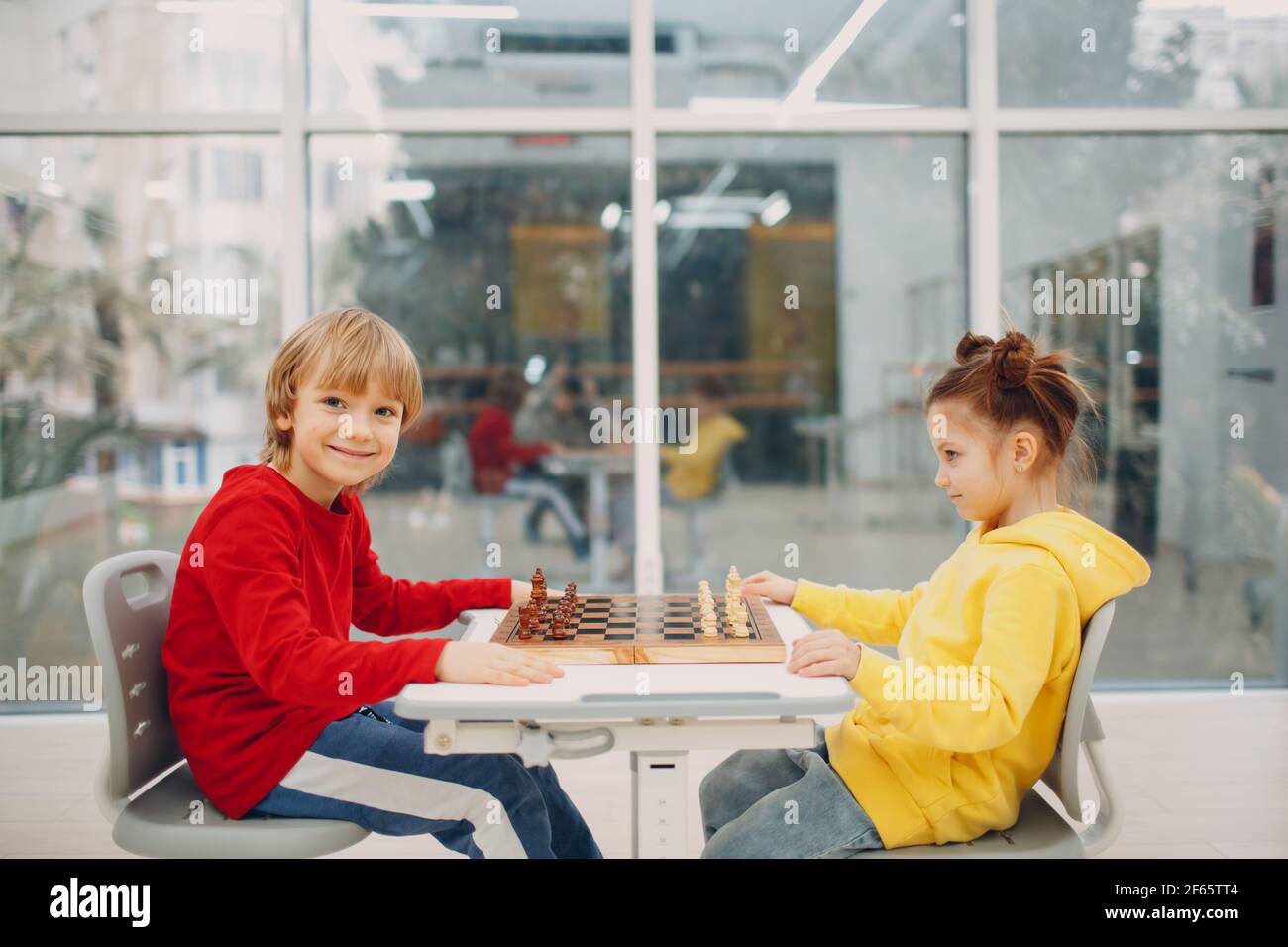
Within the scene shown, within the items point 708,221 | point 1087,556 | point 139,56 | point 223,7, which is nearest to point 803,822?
point 1087,556

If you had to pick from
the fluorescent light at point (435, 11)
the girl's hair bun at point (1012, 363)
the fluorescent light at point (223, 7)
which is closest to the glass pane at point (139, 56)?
the fluorescent light at point (223, 7)

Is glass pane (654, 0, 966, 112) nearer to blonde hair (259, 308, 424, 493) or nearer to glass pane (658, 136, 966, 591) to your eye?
glass pane (658, 136, 966, 591)

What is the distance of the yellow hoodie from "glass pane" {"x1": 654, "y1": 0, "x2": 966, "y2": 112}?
2.55 m

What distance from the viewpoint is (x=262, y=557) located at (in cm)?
146

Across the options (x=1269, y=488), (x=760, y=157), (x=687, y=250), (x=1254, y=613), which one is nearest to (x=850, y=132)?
(x=760, y=157)

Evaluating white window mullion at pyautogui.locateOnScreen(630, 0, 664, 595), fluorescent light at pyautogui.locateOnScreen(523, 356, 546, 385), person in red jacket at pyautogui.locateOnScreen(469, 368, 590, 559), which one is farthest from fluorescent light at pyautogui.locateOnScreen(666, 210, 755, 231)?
person in red jacket at pyautogui.locateOnScreen(469, 368, 590, 559)

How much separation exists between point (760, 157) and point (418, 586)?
2687 millimetres

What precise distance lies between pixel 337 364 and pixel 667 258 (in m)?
2.61

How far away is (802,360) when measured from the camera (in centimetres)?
418

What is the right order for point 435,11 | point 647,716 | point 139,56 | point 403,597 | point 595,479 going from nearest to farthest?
point 647,716 < point 403,597 < point 139,56 < point 435,11 < point 595,479

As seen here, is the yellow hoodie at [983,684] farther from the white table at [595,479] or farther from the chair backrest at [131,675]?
the white table at [595,479]

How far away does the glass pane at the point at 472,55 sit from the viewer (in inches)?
141

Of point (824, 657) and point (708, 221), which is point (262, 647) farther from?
point (708, 221)

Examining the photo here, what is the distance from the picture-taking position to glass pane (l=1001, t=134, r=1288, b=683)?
3.71m
